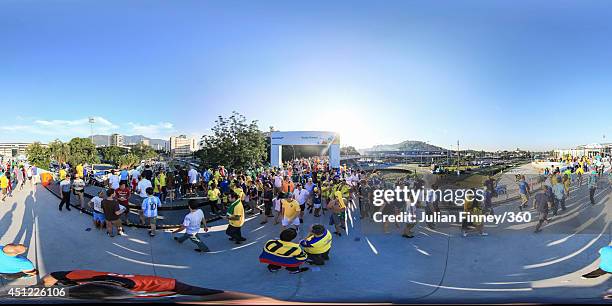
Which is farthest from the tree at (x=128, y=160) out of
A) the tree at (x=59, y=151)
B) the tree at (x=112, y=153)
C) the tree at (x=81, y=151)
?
the tree at (x=59, y=151)

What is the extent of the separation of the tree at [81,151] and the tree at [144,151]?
0.28 meters

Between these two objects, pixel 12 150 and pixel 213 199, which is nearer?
pixel 12 150

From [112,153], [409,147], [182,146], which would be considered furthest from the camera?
[409,147]

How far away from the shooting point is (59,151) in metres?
1.60

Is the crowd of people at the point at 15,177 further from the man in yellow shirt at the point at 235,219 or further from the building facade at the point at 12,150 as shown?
the man in yellow shirt at the point at 235,219

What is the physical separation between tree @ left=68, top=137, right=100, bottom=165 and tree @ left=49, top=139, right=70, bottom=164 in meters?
0.02

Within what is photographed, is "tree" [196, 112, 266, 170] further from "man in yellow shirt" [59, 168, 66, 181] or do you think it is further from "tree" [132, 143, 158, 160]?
"man in yellow shirt" [59, 168, 66, 181]

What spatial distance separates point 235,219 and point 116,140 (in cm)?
98

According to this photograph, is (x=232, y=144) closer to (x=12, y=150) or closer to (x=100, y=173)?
(x=100, y=173)

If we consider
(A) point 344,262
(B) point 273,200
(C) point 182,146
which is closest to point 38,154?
(C) point 182,146

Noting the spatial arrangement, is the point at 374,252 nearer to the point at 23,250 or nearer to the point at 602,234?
the point at 602,234

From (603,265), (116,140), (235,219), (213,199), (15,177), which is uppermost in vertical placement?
(116,140)

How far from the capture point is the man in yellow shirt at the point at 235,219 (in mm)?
1770

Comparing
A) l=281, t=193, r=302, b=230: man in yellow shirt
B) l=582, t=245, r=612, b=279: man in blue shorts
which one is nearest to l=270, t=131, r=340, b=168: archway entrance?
l=281, t=193, r=302, b=230: man in yellow shirt
